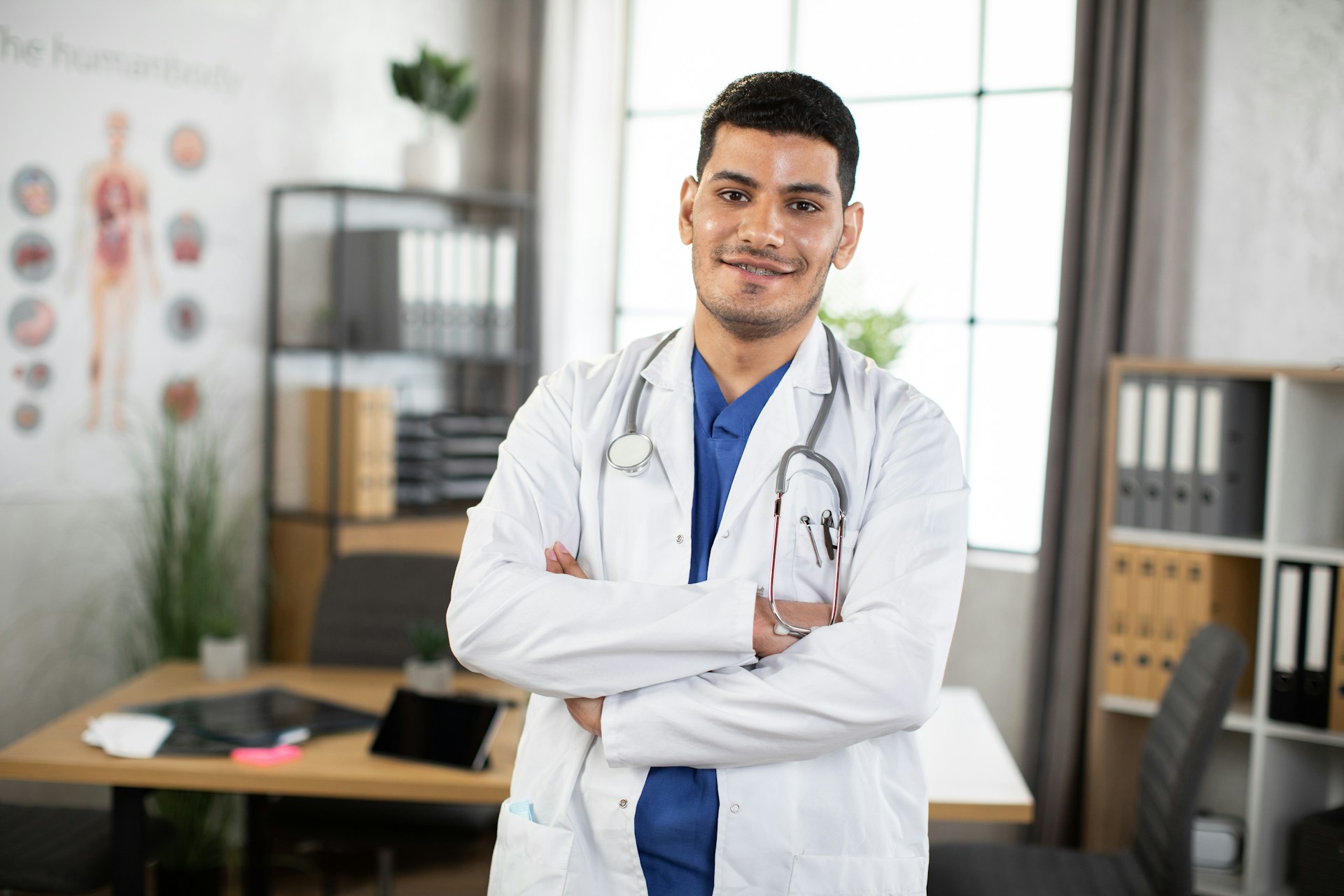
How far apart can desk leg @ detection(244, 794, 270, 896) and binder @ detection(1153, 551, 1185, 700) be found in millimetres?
2322

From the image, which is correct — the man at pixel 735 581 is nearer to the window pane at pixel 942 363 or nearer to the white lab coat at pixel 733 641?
the white lab coat at pixel 733 641

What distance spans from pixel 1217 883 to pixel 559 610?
251 cm

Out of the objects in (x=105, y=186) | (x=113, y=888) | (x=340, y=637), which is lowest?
(x=113, y=888)

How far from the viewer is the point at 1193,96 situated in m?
3.59

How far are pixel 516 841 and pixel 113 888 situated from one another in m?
1.22

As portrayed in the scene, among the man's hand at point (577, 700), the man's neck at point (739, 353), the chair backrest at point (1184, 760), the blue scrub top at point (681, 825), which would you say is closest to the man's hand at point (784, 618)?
the blue scrub top at point (681, 825)

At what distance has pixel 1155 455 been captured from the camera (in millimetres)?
3281

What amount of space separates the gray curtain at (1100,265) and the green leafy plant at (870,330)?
1.70ft

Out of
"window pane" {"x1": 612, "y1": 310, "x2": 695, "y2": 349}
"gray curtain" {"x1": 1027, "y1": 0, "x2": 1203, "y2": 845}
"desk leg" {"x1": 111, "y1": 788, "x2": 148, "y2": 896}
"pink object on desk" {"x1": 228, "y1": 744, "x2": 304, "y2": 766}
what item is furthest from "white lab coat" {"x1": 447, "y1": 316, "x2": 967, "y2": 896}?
"window pane" {"x1": 612, "y1": 310, "x2": 695, "y2": 349}

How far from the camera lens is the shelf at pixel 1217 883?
3203 millimetres

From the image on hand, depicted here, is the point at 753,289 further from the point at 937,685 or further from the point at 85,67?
the point at 85,67

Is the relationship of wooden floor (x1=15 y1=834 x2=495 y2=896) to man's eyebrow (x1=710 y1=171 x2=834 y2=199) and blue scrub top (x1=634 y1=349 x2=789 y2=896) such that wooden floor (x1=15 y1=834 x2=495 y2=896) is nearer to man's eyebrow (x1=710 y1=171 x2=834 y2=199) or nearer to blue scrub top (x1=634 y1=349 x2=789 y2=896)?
blue scrub top (x1=634 y1=349 x2=789 y2=896)

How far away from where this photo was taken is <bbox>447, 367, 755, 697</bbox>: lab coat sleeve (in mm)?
1522

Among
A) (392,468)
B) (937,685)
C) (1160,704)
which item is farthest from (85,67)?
(1160,704)
